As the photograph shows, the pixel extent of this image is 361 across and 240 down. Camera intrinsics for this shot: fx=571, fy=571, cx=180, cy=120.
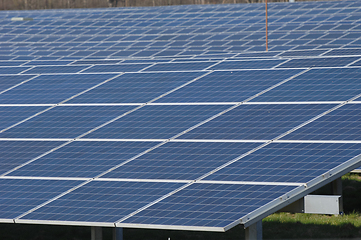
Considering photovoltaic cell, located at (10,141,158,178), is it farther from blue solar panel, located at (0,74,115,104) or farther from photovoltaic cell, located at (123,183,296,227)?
blue solar panel, located at (0,74,115,104)

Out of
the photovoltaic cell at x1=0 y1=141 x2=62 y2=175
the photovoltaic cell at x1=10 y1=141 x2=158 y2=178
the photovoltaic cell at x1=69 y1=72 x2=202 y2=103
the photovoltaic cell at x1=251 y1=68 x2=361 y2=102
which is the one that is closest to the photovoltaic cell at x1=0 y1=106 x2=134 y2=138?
the photovoltaic cell at x1=0 y1=141 x2=62 y2=175

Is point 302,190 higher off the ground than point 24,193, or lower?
higher

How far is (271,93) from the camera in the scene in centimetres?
1519

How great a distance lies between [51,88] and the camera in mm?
17766

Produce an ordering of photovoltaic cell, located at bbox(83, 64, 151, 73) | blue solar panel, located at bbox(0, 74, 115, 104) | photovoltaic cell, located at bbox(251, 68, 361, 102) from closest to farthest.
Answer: photovoltaic cell, located at bbox(251, 68, 361, 102), blue solar panel, located at bbox(0, 74, 115, 104), photovoltaic cell, located at bbox(83, 64, 151, 73)

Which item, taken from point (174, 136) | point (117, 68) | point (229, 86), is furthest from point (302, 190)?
point (117, 68)

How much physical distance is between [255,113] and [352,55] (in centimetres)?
602

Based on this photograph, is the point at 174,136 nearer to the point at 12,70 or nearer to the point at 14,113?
the point at 14,113

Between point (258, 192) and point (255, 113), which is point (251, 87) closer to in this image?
point (255, 113)

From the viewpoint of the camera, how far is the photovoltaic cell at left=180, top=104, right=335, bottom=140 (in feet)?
43.0

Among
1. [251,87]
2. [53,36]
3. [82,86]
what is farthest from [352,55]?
[53,36]

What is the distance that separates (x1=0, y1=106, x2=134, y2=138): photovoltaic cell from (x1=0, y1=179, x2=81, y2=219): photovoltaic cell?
7.24 feet

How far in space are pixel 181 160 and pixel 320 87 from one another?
484 centimetres

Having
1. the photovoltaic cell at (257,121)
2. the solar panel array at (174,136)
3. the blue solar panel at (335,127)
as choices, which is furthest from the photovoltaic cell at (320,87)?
the blue solar panel at (335,127)
